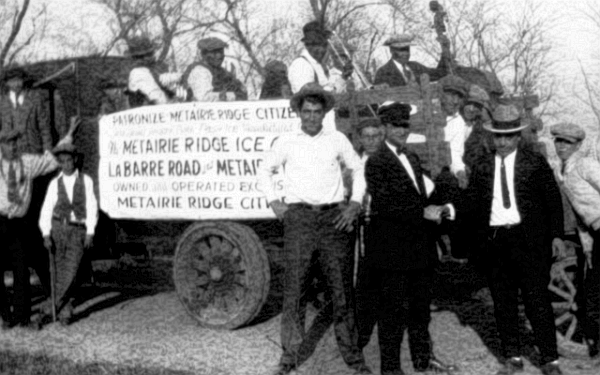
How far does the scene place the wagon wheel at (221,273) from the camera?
9.98 meters

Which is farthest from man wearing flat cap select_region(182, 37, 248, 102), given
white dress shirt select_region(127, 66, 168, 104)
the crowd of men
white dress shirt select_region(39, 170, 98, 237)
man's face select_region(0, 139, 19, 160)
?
the crowd of men

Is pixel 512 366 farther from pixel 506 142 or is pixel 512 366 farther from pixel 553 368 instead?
pixel 506 142

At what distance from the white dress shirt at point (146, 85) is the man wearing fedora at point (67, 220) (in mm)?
905

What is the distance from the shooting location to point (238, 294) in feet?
33.3

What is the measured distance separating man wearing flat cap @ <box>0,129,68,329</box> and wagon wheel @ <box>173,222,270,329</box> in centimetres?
168

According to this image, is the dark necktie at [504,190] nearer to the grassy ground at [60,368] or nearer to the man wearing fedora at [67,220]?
the grassy ground at [60,368]

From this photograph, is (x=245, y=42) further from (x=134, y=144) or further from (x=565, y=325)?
(x=565, y=325)

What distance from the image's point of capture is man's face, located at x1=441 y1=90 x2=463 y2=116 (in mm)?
→ 9531

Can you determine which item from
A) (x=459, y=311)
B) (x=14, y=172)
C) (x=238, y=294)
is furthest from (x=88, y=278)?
(x=459, y=311)

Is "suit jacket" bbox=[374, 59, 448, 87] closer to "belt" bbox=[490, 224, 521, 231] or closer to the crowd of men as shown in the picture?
the crowd of men

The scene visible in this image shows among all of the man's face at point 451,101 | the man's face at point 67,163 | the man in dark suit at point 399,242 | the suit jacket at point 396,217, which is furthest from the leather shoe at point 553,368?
the man's face at point 67,163

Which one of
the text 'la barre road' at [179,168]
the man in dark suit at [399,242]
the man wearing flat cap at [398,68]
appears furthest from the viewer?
the man wearing flat cap at [398,68]

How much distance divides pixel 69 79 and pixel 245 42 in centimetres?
1200

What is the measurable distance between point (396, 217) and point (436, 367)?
1167 millimetres
